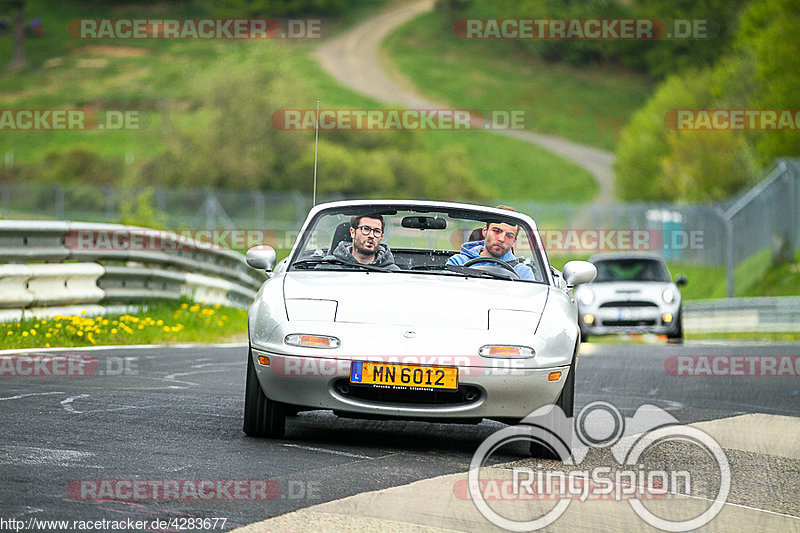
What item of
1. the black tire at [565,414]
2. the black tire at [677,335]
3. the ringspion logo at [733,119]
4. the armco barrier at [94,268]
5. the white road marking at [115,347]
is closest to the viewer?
the black tire at [565,414]

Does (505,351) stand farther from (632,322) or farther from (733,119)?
(733,119)

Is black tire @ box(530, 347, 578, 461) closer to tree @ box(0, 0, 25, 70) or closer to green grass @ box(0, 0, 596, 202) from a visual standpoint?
green grass @ box(0, 0, 596, 202)

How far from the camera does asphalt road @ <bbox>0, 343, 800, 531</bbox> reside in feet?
17.3

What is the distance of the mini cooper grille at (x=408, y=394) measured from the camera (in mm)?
6879

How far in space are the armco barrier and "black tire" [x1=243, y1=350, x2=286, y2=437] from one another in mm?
5634

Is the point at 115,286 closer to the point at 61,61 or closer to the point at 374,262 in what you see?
the point at 374,262

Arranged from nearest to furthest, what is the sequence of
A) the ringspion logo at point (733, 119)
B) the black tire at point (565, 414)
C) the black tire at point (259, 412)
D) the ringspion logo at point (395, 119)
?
the black tire at point (565, 414) < the black tire at point (259, 412) < the ringspion logo at point (733, 119) < the ringspion logo at point (395, 119)

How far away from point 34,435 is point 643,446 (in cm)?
341

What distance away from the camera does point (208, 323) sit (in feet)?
51.4

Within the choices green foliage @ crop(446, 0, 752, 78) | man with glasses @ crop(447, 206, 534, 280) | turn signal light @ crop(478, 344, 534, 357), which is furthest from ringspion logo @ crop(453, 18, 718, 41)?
turn signal light @ crop(478, 344, 534, 357)

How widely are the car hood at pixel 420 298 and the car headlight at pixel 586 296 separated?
1248 cm

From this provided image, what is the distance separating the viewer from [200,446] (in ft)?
22.1

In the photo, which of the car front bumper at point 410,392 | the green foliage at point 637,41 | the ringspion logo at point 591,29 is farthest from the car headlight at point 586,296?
the ringspion logo at point 591,29

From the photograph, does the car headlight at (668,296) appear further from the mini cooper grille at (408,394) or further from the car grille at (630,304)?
the mini cooper grille at (408,394)
